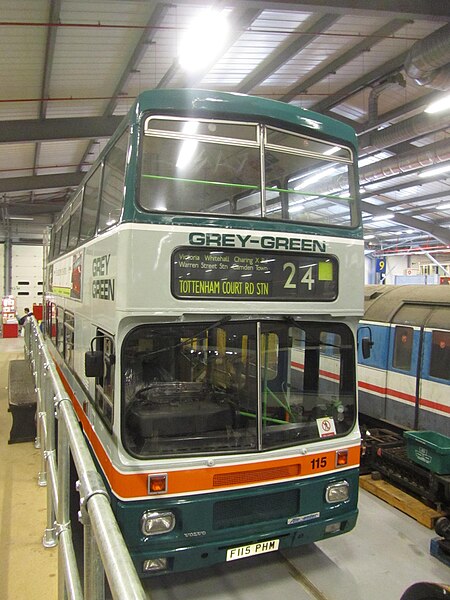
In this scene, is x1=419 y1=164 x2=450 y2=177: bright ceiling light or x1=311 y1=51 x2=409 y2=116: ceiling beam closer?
x1=311 y1=51 x2=409 y2=116: ceiling beam

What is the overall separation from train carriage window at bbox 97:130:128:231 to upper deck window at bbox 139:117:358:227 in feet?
0.96

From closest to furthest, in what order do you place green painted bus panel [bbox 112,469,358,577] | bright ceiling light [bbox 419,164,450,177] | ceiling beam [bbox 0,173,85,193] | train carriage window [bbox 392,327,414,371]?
green painted bus panel [bbox 112,469,358,577]
train carriage window [bbox 392,327,414,371]
bright ceiling light [bbox 419,164,450,177]
ceiling beam [bbox 0,173,85,193]

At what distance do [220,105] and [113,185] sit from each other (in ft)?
3.53

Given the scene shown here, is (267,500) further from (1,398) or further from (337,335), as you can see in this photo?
(1,398)

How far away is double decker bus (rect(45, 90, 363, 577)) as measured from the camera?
331 centimetres

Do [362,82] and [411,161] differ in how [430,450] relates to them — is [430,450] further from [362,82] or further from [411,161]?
[411,161]

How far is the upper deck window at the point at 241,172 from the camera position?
3434mm

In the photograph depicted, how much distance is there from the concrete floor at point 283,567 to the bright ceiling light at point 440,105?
6.60 m

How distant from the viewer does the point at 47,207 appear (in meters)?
19.5

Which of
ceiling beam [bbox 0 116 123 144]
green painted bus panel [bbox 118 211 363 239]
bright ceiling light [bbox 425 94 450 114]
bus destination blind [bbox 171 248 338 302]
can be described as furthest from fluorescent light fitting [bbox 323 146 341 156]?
ceiling beam [bbox 0 116 123 144]

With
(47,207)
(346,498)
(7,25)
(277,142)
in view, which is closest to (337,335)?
(346,498)

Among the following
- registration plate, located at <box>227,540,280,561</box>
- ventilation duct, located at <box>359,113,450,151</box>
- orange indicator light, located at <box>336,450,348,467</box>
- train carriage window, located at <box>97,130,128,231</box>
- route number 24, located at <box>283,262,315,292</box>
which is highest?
ventilation duct, located at <box>359,113,450,151</box>

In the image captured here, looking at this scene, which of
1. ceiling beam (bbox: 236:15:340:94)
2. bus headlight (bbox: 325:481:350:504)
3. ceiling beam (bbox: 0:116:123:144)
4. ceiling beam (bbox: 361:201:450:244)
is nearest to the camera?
bus headlight (bbox: 325:481:350:504)

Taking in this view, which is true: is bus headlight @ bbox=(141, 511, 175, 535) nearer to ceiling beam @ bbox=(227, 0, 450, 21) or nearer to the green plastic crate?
the green plastic crate
